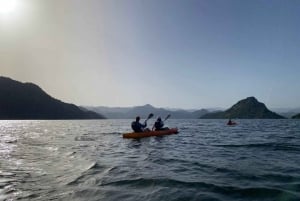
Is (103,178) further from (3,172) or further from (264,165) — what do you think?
(264,165)

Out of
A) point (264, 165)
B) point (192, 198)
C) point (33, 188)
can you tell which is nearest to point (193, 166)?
point (264, 165)

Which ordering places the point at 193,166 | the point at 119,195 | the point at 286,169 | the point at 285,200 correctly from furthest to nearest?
the point at 193,166
the point at 286,169
the point at 119,195
the point at 285,200

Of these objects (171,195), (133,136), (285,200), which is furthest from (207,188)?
(133,136)

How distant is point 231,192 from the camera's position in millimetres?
12305

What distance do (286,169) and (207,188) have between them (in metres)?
7.04

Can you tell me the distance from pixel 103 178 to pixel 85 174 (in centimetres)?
157

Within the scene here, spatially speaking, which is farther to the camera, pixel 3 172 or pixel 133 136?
→ pixel 133 136

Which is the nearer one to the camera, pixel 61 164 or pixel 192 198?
pixel 192 198

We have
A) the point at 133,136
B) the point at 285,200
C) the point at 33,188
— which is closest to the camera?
the point at 285,200

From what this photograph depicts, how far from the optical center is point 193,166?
61.0 feet

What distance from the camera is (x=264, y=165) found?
18.9m

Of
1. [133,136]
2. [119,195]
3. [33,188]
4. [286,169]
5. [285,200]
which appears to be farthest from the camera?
[133,136]

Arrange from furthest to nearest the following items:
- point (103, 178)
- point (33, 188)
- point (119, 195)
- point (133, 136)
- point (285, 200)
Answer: point (133, 136)
point (103, 178)
point (33, 188)
point (119, 195)
point (285, 200)

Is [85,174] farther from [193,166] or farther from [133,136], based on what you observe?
[133,136]
